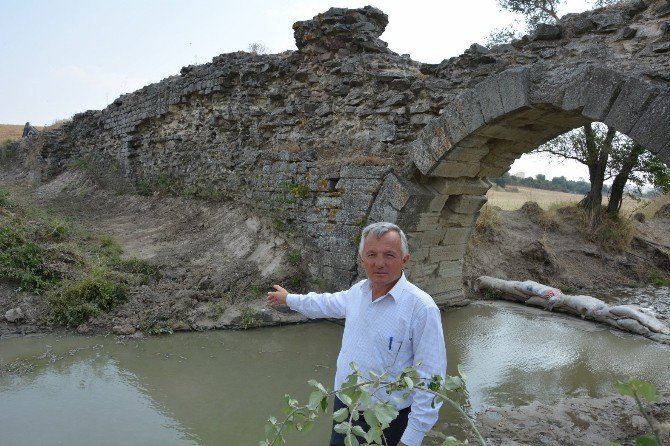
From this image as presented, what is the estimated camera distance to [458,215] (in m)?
6.92

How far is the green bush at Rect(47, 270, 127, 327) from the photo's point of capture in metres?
5.63

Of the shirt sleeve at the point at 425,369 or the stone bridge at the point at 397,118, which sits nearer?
the shirt sleeve at the point at 425,369

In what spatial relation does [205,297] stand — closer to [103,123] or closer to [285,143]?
[285,143]

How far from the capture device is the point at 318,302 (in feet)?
8.95

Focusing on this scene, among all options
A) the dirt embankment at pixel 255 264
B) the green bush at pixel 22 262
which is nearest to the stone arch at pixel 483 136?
the dirt embankment at pixel 255 264

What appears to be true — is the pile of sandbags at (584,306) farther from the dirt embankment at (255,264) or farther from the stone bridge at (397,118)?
the stone bridge at (397,118)

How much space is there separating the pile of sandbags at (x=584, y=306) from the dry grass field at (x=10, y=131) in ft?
83.1

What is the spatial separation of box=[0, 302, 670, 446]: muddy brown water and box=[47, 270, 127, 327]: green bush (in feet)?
1.25

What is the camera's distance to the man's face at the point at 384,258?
2.30 meters

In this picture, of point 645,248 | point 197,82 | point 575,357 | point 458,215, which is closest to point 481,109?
point 458,215

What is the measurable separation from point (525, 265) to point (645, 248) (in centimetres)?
370

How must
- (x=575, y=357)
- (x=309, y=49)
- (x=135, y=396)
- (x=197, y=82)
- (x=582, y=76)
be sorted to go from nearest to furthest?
(x=135, y=396)
(x=582, y=76)
(x=575, y=357)
(x=309, y=49)
(x=197, y=82)

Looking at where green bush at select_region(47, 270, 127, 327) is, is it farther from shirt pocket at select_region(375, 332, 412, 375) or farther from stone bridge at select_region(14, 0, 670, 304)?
shirt pocket at select_region(375, 332, 412, 375)

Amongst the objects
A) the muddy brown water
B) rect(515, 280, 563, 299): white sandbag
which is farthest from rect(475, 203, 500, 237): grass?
the muddy brown water
